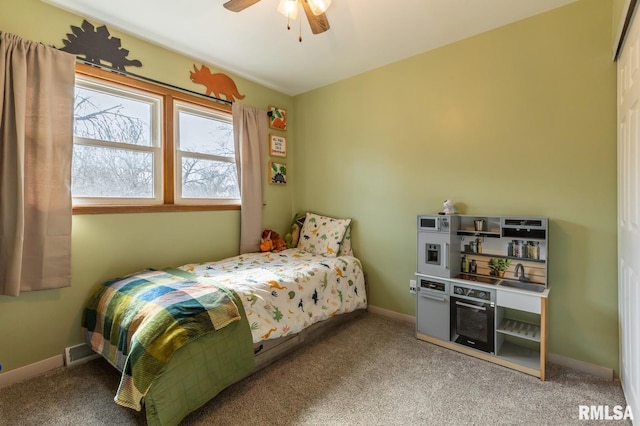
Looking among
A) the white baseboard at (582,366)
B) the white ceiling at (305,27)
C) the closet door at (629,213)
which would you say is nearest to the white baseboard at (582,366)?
the white baseboard at (582,366)

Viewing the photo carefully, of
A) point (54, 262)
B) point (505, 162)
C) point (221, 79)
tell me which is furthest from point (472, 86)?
point (54, 262)

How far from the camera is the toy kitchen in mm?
2127

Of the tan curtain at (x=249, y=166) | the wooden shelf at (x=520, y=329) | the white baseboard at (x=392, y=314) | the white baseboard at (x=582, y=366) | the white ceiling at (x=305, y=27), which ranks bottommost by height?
the white baseboard at (x=582, y=366)

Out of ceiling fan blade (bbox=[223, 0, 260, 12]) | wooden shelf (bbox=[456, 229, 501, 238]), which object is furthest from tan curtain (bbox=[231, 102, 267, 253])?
wooden shelf (bbox=[456, 229, 501, 238])

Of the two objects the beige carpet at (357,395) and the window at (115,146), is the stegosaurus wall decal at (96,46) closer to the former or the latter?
the window at (115,146)

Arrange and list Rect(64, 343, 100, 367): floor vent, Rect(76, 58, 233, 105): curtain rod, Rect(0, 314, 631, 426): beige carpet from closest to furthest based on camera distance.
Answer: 1. Rect(0, 314, 631, 426): beige carpet
2. Rect(64, 343, 100, 367): floor vent
3. Rect(76, 58, 233, 105): curtain rod

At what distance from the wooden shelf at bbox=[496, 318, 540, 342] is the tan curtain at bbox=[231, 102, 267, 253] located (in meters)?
2.46

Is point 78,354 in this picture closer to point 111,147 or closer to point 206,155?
point 111,147

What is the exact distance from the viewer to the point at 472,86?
8.35ft

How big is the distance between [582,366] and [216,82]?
3.96 metres

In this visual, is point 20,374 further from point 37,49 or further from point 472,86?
point 472,86

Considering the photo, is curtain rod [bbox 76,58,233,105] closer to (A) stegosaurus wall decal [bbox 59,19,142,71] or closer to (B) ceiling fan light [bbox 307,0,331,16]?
(A) stegosaurus wall decal [bbox 59,19,142,71]

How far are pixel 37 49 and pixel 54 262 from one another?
1451 mm

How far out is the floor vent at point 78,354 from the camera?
218 cm
